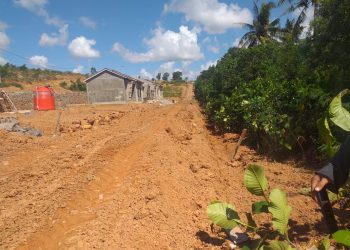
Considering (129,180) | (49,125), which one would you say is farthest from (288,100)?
(49,125)

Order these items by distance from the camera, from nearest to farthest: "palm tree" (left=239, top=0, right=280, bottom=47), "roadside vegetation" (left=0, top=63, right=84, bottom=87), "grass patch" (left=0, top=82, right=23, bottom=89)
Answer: "palm tree" (left=239, top=0, right=280, bottom=47), "grass patch" (left=0, top=82, right=23, bottom=89), "roadside vegetation" (left=0, top=63, right=84, bottom=87)


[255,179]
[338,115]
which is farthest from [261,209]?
[338,115]

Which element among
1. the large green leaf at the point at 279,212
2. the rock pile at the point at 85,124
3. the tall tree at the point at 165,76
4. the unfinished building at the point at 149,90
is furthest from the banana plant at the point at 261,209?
the tall tree at the point at 165,76

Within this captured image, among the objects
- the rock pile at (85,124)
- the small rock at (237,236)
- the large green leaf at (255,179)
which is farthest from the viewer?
the rock pile at (85,124)

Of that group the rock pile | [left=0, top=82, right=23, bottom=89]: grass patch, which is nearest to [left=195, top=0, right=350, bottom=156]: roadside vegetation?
the rock pile

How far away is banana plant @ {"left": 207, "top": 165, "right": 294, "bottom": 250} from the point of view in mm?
3137

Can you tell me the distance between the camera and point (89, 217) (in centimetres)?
499

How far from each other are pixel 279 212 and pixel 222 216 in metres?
Result: 0.57

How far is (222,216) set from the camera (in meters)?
3.52

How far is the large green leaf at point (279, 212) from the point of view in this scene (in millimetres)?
3132

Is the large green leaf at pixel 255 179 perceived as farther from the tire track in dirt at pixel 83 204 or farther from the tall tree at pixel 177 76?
the tall tree at pixel 177 76

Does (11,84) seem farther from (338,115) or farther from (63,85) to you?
(338,115)

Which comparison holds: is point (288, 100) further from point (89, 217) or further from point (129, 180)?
point (89, 217)

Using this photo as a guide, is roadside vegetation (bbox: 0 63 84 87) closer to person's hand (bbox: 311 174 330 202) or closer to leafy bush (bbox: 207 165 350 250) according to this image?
leafy bush (bbox: 207 165 350 250)
